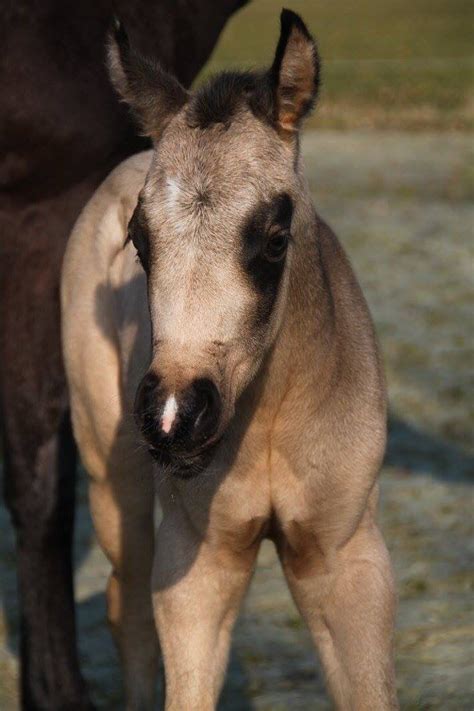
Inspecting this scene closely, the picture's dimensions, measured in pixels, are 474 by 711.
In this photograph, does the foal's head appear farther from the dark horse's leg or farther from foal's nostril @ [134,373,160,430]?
the dark horse's leg

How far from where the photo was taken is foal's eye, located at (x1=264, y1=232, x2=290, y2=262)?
335 cm

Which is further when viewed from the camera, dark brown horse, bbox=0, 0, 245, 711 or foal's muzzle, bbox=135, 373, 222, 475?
dark brown horse, bbox=0, 0, 245, 711

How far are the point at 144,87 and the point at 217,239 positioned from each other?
0.60m

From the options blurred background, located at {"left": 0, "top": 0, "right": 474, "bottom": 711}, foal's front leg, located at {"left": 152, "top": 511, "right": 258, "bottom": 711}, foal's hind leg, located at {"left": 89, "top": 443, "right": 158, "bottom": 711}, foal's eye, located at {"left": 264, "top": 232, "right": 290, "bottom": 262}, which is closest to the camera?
foal's eye, located at {"left": 264, "top": 232, "right": 290, "bottom": 262}

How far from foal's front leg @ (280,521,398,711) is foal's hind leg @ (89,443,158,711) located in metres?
0.61

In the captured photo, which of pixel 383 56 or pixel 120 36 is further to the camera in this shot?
pixel 383 56

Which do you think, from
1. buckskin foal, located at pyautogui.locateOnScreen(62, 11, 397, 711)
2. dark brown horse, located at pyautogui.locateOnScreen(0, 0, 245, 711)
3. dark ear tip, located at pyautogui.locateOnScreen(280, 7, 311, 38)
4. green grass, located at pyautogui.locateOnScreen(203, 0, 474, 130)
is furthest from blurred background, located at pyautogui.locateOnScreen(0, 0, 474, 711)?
dark ear tip, located at pyautogui.locateOnScreen(280, 7, 311, 38)

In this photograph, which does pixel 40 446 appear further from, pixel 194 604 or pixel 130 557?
pixel 194 604

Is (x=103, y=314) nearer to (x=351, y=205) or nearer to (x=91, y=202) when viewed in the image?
(x=91, y=202)

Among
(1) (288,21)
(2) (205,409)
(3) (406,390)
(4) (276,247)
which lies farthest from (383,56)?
(2) (205,409)

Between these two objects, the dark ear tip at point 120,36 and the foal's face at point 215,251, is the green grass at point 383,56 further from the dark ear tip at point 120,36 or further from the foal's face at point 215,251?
the foal's face at point 215,251

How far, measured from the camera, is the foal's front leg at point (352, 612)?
12.4 feet

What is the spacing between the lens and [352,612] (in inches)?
149

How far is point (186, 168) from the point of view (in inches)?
132
